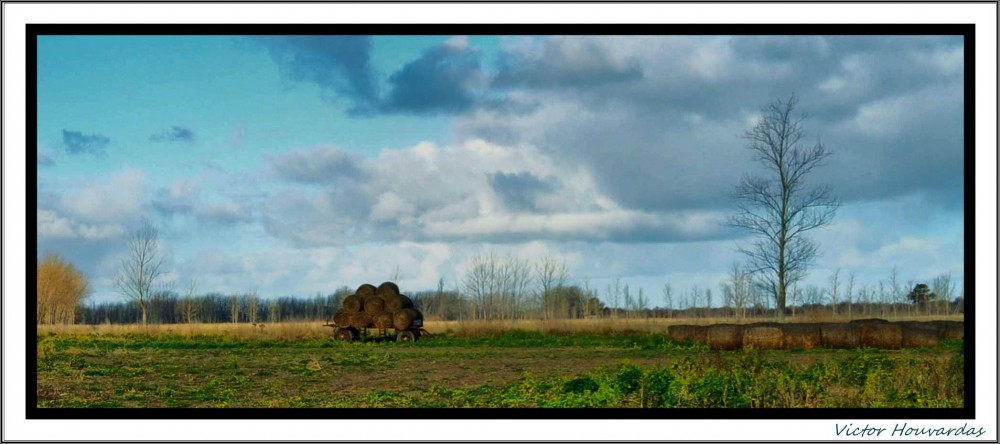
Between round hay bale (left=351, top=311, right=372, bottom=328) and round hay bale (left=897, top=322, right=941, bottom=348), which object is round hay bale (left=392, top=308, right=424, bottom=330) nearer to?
round hay bale (left=351, top=311, right=372, bottom=328)

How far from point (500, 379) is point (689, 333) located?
1178cm

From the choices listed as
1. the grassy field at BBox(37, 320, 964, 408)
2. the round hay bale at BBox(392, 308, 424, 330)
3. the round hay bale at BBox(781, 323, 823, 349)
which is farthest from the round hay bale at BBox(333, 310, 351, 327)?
the round hay bale at BBox(781, 323, 823, 349)

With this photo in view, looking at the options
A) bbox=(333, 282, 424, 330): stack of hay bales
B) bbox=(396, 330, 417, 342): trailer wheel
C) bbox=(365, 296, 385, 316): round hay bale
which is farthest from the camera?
bbox=(365, 296, 385, 316): round hay bale

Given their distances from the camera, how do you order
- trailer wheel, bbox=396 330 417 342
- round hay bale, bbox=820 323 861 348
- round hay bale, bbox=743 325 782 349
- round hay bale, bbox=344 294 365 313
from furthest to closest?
round hay bale, bbox=344 294 365 313 → trailer wheel, bbox=396 330 417 342 → round hay bale, bbox=820 323 861 348 → round hay bale, bbox=743 325 782 349

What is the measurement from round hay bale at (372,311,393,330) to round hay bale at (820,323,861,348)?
1501cm

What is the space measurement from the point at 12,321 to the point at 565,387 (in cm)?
736

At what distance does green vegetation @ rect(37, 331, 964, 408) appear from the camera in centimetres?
Answer: 1160

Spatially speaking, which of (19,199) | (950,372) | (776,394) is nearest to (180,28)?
(19,199)

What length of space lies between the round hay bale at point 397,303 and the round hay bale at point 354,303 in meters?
1.05

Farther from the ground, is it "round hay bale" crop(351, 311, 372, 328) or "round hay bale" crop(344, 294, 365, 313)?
"round hay bale" crop(344, 294, 365, 313)

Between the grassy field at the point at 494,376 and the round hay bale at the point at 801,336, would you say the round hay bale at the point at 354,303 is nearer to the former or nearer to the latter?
the grassy field at the point at 494,376

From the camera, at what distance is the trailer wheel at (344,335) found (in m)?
31.7

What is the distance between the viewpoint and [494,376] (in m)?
16.2

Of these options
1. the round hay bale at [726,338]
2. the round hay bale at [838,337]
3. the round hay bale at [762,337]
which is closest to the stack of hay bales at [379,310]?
the round hay bale at [726,338]
